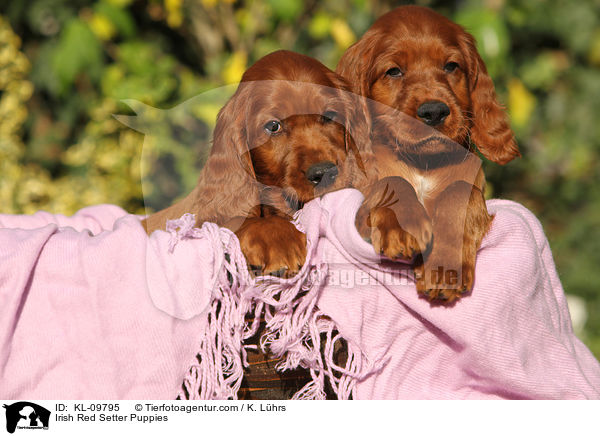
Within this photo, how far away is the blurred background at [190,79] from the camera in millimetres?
3615

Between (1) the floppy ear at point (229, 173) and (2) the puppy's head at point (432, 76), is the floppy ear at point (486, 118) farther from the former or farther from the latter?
(1) the floppy ear at point (229, 173)

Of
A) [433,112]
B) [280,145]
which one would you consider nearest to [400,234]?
[433,112]

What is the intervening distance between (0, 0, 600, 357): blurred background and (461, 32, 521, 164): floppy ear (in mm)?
1069

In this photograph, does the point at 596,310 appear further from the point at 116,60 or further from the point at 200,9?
the point at 116,60

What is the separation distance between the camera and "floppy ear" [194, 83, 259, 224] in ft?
6.26

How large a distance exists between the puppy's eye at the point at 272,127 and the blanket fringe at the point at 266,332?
50 centimetres

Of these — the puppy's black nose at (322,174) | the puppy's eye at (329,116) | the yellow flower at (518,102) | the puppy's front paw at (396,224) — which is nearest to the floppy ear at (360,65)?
the puppy's eye at (329,116)

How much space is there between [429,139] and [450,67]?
1.15 ft

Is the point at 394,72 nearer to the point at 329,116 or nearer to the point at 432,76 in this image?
the point at 432,76

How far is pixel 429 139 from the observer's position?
1792 mm

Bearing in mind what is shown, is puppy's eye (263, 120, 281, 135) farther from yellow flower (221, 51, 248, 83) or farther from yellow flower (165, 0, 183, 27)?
yellow flower (165, 0, 183, 27)

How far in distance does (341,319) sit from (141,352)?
588 millimetres

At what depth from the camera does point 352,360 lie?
5.30 feet
